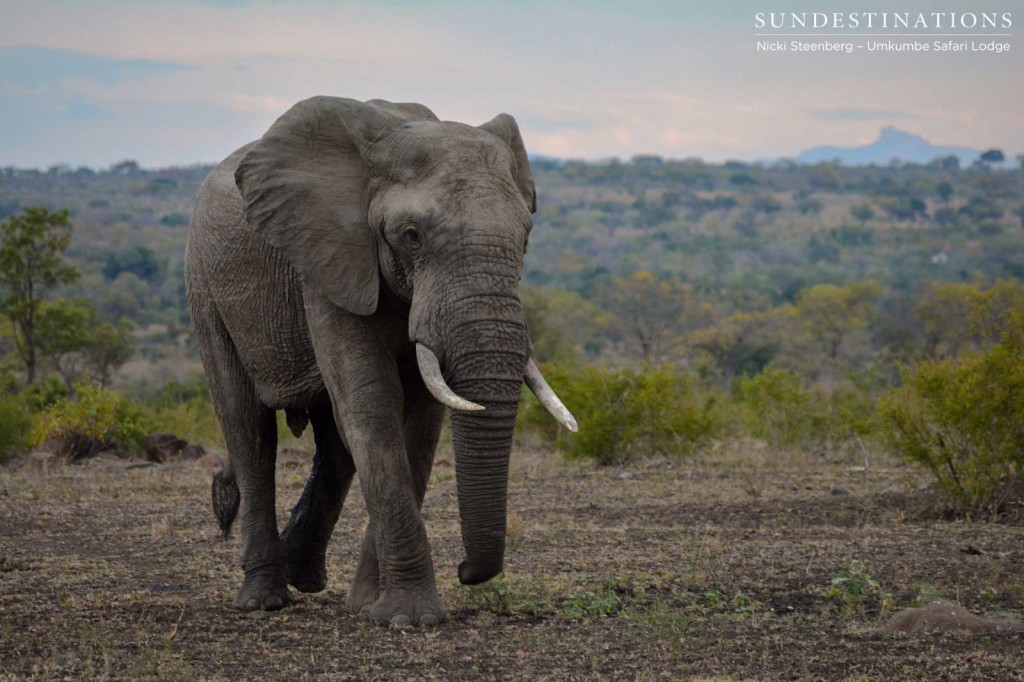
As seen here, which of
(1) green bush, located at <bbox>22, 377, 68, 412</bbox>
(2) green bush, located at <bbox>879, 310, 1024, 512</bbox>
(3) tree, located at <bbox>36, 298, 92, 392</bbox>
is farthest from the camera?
(3) tree, located at <bbox>36, 298, 92, 392</bbox>

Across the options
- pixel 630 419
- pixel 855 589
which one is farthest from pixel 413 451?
pixel 630 419

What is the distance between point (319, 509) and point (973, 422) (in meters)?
4.86

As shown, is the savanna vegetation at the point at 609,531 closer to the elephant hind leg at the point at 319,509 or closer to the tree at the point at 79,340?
the tree at the point at 79,340

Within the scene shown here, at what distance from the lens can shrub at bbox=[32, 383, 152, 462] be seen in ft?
47.6

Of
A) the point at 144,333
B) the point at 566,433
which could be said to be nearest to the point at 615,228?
the point at 144,333

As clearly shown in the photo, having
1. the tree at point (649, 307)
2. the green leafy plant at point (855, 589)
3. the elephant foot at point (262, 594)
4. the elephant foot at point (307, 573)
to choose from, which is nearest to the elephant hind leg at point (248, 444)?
the elephant foot at point (262, 594)

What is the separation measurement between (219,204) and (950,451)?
5.65m

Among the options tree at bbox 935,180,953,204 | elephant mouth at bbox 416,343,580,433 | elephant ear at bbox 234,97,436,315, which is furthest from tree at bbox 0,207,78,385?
tree at bbox 935,180,953,204

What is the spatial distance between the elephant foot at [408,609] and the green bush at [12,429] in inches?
338

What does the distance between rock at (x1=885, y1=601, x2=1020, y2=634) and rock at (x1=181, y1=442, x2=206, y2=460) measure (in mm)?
9116

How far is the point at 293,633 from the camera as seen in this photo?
6.93 meters

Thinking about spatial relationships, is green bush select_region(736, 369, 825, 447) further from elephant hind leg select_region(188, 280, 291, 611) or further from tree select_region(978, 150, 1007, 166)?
tree select_region(978, 150, 1007, 166)

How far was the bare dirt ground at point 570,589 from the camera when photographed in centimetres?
612

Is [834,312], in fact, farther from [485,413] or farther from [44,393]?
[485,413]
